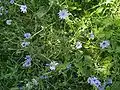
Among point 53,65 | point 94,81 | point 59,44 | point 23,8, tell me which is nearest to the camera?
point 94,81

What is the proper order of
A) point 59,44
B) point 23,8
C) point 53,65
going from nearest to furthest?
point 53,65
point 59,44
point 23,8

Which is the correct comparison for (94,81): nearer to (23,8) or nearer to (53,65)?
(53,65)

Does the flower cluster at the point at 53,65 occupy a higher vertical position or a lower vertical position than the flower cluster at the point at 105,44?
lower

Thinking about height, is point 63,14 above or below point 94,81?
above

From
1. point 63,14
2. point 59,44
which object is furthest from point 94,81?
point 63,14

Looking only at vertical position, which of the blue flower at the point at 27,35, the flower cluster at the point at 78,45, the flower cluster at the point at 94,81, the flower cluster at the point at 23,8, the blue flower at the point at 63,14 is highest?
the flower cluster at the point at 23,8

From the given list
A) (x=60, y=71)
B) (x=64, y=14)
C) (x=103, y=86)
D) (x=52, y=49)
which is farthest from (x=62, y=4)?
(x=103, y=86)

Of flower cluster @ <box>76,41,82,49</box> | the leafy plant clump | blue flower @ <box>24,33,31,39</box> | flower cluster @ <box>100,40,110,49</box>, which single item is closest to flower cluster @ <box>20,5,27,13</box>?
the leafy plant clump

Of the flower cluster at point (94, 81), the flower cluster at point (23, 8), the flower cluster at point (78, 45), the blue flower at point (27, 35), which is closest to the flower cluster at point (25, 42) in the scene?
the blue flower at point (27, 35)

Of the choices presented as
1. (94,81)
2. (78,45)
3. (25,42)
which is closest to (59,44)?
(78,45)

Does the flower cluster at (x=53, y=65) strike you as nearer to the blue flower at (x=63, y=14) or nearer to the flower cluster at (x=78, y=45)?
the flower cluster at (x=78, y=45)

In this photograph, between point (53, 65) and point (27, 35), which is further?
point (27, 35)

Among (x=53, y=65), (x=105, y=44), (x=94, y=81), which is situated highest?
(x=105, y=44)
